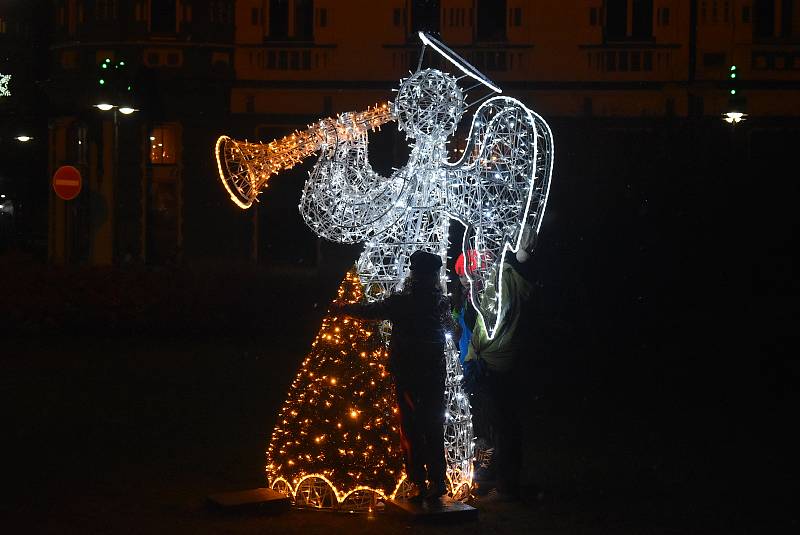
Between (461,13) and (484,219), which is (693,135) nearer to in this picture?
(461,13)

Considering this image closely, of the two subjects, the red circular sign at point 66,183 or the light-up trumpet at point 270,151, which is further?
the red circular sign at point 66,183

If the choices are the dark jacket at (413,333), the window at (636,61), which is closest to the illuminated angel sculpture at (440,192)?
the dark jacket at (413,333)

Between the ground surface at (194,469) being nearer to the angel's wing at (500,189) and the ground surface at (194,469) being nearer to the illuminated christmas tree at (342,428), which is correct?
the illuminated christmas tree at (342,428)

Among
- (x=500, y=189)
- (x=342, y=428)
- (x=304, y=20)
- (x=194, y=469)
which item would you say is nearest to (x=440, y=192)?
(x=500, y=189)

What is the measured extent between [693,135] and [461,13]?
7.15m

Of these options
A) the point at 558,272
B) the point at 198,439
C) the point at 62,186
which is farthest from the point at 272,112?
the point at 198,439

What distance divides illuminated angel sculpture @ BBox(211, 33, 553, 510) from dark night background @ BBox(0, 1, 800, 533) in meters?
0.65

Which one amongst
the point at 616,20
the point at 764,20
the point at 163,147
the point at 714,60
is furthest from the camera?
the point at 163,147

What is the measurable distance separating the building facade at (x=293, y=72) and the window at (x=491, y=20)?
0.03 m

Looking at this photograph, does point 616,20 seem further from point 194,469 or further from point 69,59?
point 194,469

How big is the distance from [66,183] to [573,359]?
931cm

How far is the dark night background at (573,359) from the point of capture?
8.39m

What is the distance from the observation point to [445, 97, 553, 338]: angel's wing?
7891 mm

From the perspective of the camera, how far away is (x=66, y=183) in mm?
20188
